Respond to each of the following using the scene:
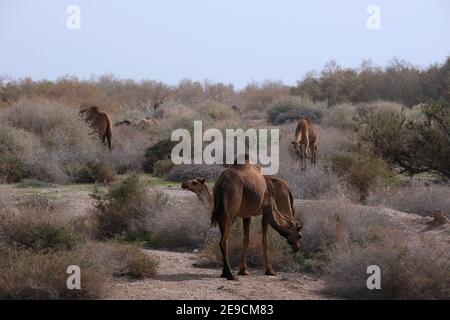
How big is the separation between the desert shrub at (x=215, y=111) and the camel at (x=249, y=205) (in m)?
25.1

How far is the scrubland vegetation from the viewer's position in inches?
455

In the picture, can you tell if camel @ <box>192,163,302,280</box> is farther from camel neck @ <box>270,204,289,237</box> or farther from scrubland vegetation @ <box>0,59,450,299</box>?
scrubland vegetation @ <box>0,59,450,299</box>

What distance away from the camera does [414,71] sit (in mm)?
51438

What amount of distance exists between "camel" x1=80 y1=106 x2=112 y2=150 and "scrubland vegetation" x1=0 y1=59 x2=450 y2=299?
0.35 metres

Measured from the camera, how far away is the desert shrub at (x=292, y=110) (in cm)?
3819

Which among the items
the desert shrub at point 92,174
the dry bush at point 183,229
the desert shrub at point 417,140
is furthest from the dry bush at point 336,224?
the desert shrub at point 92,174

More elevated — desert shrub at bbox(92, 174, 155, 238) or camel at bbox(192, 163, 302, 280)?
camel at bbox(192, 163, 302, 280)

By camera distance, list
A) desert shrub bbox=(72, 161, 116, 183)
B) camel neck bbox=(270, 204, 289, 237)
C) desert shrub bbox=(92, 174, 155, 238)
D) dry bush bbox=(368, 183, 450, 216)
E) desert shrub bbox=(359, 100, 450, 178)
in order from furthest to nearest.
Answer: desert shrub bbox=(72, 161, 116, 183) < desert shrub bbox=(359, 100, 450, 178) < dry bush bbox=(368, 183, 450, 216) < desert shrub bbox=(92, 174, 155, 238) < camel neck bbox=(270, 204, 289, 237)

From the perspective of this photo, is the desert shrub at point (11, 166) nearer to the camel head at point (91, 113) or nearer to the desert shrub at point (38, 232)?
the camel head at point (91, 113)

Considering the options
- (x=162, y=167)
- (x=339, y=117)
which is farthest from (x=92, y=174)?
(x=339, y=117)

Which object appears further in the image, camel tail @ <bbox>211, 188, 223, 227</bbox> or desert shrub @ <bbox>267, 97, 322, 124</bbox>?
desert shrub @ <bbox>267, 97, 322, 124</bbox>

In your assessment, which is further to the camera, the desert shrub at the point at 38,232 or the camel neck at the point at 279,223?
the camel neck at the point at 279,223

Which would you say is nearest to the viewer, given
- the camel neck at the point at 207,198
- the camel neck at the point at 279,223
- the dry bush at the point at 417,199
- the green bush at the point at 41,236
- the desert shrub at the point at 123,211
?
the green bush at the point at 41,236

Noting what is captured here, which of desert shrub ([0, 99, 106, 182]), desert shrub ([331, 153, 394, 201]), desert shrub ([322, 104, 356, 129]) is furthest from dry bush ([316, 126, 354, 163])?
desert shrub ([322, 104, 356, 129])
